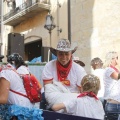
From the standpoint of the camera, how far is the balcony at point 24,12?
1373 cm

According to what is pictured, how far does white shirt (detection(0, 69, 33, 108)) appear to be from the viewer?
3338mm

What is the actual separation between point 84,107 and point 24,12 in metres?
12.2

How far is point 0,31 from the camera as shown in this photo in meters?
19.6

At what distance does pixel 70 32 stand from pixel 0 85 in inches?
348

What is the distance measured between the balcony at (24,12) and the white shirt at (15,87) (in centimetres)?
1050

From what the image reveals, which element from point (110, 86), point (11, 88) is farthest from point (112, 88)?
point (11, 88)

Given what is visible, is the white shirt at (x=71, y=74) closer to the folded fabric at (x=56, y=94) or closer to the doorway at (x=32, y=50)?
the folded fabric at (x=56, y=94)

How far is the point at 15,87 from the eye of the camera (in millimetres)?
3414

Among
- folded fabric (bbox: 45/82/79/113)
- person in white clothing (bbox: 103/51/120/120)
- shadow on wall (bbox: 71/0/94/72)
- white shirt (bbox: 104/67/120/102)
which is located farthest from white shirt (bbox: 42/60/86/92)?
shadow on wall (bbox: 71/0/94/72)

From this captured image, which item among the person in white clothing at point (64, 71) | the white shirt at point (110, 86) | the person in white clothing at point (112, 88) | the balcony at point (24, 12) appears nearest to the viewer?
the person in white clothing at point (64, 71)

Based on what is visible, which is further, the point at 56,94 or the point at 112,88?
the point at 112,88

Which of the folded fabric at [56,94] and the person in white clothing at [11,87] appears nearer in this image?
the person in white clothing at [11,87]

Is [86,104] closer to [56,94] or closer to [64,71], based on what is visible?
[56,94]

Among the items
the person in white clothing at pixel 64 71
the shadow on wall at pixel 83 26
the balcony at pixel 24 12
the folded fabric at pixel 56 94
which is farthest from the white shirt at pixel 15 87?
the balcony at pixel 24 12
